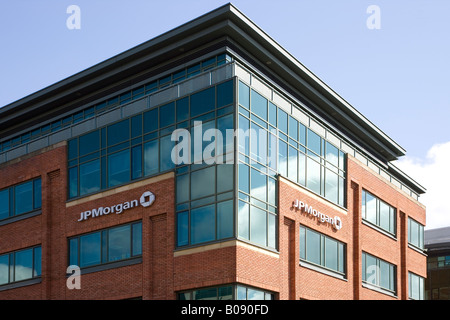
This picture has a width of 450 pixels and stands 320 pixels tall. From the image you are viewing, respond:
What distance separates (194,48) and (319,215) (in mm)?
11427

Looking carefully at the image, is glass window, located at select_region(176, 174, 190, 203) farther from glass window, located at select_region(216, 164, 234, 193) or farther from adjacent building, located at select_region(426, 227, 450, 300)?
adjacent building, located at select_region(426, 227, 450, 300)

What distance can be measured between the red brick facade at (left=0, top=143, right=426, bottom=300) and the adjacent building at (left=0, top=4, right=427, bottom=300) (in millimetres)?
80

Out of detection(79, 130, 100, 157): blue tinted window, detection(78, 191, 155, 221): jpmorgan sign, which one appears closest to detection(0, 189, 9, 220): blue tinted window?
detection(79, 130, 100, 157): blue tinted window

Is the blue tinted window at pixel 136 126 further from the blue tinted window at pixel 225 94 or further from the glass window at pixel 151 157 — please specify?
the blue tinted window at pixel 225 94

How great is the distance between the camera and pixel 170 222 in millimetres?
34688

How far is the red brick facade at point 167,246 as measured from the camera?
3322cm

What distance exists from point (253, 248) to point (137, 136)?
899cm

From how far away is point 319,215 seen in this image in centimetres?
3938

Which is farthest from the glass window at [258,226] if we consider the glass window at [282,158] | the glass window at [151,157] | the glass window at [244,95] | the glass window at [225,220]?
the glass window at [151,157]

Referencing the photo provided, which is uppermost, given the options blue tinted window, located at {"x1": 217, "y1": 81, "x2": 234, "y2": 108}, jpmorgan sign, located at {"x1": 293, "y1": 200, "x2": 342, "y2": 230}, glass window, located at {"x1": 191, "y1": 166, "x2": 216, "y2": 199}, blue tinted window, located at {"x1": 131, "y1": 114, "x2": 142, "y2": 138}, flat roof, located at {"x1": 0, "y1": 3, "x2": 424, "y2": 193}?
flat roof, located at {"x1": 0, "y1": 3, "x2": 424, "y2": 193}

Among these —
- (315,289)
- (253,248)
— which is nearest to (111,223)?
(253,248)

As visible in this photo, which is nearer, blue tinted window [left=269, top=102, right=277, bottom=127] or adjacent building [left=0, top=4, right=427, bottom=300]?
adjacent building [left=0, top=4, right=427, bottom=300]

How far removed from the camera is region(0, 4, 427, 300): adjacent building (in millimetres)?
33594
